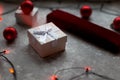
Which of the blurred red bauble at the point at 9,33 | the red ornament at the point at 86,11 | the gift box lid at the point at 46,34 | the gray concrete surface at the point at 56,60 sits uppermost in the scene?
the red ornament at the point at 86,11

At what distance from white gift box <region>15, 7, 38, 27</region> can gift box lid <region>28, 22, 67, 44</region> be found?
0.17 m

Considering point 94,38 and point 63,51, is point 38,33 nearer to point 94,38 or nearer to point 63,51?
point 63,51

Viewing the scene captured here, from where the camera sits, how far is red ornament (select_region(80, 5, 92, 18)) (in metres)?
1.57

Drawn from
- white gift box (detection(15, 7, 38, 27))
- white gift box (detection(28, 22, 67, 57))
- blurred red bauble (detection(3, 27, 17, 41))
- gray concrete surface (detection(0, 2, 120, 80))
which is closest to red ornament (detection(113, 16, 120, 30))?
gray concrete surface (detection(0, 2, 120, 80))

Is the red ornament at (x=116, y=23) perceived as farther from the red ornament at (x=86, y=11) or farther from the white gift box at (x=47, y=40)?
the white gift box at (x=47, y=40)

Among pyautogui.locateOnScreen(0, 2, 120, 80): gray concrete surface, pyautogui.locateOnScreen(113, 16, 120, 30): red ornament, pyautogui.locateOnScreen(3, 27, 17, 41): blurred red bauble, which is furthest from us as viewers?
pyautogui.locateOnScreen(113, 16, 120, 30): red ornament

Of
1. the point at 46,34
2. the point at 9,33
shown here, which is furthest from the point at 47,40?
the point at 9,33

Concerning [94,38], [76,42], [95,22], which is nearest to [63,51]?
[76,42]

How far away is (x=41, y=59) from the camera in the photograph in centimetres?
132

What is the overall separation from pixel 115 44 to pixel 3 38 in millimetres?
669

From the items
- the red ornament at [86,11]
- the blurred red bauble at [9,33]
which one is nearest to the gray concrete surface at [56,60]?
the blurred red bauble at [9,33]

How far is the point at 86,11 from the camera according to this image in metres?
1.57

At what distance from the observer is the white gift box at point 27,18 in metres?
1.50

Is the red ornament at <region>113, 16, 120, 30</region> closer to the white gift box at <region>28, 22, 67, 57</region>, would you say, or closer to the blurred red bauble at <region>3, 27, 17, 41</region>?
the white gift box at <region>28, 22, 67, 57</region>
